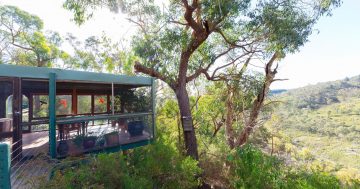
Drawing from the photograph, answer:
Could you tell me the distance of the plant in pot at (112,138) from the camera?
6609 mm

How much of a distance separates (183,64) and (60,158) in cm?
582

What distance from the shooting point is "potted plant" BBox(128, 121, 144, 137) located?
292 inches

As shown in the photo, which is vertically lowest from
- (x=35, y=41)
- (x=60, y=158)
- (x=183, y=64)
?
(x=60, y=158)

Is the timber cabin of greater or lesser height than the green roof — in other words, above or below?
below

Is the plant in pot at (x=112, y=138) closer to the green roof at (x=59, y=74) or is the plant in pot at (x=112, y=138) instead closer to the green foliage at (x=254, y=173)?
the green roof at (x=59, y=74)

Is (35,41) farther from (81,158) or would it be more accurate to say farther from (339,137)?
(339,137)

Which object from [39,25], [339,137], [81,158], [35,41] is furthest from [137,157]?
[339,137]

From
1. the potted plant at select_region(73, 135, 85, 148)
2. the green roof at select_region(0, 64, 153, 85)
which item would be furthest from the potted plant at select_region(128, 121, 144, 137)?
the potted plant at select_region(73, 135, 85, 148)

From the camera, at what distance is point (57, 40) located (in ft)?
74.4

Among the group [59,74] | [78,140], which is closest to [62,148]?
[78,140]

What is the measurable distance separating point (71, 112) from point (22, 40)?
1312 centimetres

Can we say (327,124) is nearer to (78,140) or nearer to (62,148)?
(78,140)

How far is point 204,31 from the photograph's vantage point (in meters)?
8.65

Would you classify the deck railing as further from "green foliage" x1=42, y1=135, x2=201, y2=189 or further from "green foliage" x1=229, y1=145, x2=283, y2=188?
"green foliage" x1=229, y1=145, x2=283, y2=188
